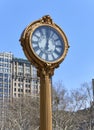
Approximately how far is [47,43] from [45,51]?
0.13 metres

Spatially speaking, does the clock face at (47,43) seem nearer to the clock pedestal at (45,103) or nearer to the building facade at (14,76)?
the clock pedestal at (45,103)

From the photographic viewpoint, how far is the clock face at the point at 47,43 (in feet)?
18.5

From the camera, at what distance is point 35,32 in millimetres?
5691

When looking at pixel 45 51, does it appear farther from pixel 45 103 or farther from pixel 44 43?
pixel 45 103

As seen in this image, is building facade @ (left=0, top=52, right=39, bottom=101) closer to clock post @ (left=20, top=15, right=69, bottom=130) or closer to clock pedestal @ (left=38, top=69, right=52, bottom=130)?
clock post @ (left=20, top=15, right=69, bottom=130)

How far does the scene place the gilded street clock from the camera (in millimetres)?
5579

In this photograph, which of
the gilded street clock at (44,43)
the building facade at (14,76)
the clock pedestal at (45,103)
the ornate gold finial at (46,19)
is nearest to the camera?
the clock pedestal at (45,103)

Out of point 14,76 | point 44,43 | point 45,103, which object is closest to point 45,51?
point 44,43

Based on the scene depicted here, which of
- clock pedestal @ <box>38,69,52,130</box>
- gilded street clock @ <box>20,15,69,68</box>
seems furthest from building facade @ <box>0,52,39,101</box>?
clock pedestal @ <box>38,69,52,130</box>

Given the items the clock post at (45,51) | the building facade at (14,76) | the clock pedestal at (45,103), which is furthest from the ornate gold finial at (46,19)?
the building facade at (14,76)

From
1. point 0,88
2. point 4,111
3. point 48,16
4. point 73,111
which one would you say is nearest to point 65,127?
point 73,111

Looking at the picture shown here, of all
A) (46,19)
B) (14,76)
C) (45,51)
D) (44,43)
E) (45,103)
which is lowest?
(45,103)

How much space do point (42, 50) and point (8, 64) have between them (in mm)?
80309

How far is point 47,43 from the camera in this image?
18.7 ft
